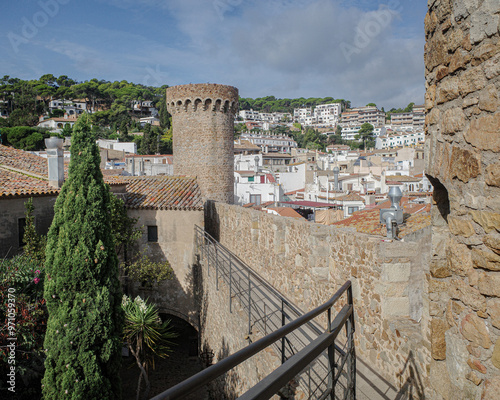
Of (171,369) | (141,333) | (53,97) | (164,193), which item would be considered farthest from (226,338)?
(53,97)

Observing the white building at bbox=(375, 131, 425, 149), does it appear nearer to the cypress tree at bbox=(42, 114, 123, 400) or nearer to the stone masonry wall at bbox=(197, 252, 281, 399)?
the stone masonry wall at bbox=(197, 252, 281, 399)

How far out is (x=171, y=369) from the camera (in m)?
14.1

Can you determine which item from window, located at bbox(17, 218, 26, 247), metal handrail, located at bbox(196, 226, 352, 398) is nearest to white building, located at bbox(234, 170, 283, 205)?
metal handrail, located at bbox(196, 226, 352, 398)

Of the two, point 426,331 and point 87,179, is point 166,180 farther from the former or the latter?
point 426,331

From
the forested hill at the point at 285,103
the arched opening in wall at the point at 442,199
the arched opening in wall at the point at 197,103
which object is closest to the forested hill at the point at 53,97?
the arched opening in wall at the point at 197,103

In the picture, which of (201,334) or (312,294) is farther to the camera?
(201,334)

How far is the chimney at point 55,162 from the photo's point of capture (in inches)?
509

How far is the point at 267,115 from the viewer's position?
169250 millimetres

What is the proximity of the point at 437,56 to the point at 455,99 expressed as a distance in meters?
0.40

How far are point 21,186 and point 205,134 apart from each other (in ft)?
28.1

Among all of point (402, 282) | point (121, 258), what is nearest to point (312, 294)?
point (402, 282)

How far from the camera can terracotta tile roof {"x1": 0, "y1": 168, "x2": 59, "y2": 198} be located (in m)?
11.3

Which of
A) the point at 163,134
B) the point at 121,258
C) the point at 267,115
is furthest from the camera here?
the point at 267,115

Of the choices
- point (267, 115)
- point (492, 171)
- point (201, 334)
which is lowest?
point (201, 334)
